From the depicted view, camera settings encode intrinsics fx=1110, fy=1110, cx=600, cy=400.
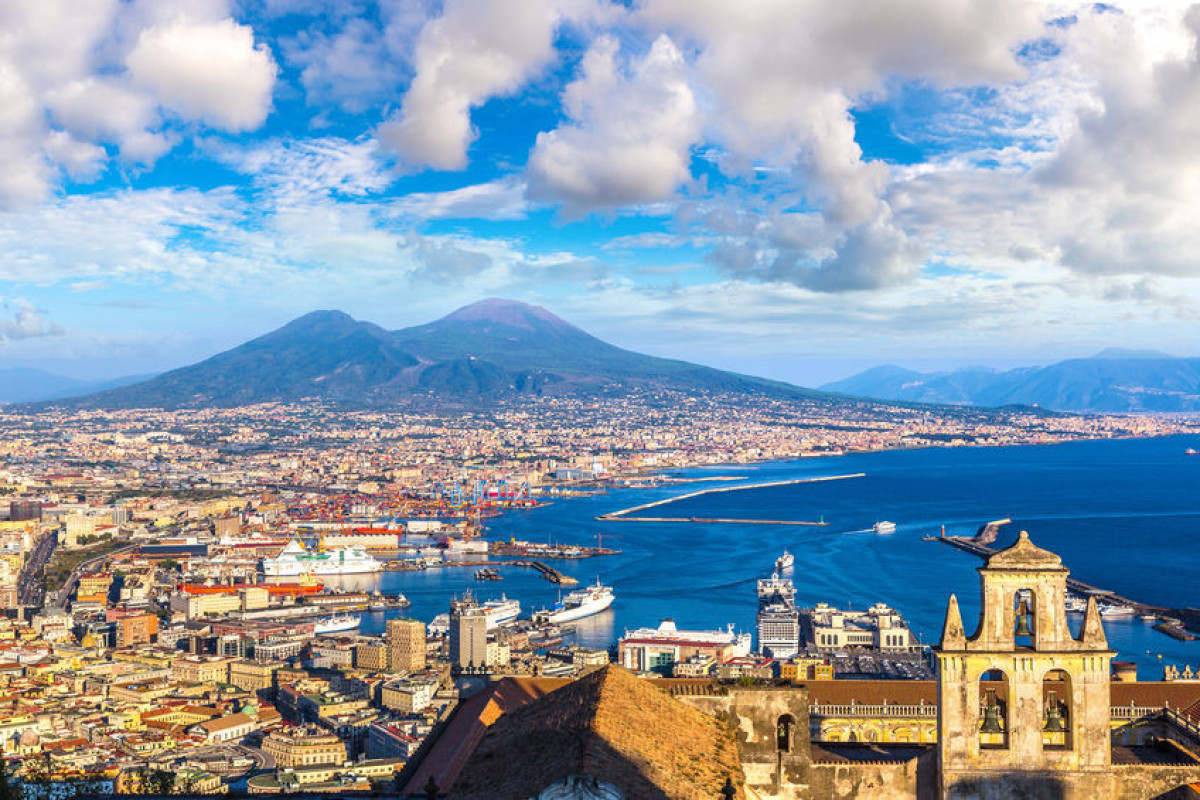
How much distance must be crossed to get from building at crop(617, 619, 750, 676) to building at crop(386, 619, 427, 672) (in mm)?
5364

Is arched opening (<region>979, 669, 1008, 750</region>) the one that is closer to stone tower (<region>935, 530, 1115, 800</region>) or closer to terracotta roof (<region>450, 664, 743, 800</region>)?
stone tower (<region>935, 530, 1115, 800</region>)

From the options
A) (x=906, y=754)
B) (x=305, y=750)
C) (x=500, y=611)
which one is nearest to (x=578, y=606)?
(x=500, y=611)

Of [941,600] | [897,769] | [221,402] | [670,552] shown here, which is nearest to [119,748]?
[897,769]

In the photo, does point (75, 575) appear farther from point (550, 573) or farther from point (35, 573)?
point (550, 573)

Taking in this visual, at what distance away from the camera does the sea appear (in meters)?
36.2

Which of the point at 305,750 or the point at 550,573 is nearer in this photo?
the point at 305,750

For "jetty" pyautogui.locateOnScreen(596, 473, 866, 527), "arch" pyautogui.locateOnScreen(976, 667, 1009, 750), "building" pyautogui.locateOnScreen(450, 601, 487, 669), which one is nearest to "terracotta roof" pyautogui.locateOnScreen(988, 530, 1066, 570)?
"arch" pyautogui.locateOnScreen(976, 667, 1009, 750)

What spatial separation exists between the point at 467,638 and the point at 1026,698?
954 inches

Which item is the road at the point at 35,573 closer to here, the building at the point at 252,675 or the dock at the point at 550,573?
the building at the point at 252,675

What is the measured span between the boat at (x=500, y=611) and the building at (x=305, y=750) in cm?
1313

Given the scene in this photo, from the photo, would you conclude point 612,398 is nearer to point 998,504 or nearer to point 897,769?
point 998,504

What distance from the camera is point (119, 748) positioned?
20.9 m

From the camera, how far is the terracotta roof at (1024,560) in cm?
618

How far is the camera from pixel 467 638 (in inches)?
1151
